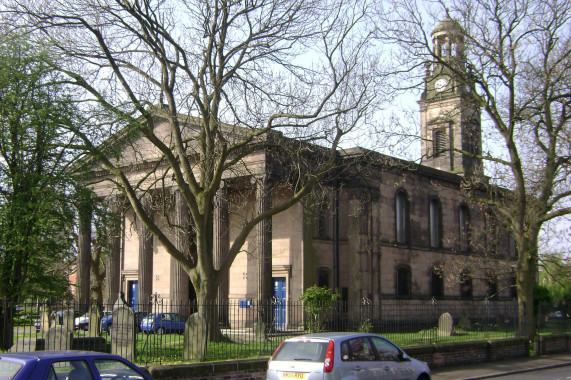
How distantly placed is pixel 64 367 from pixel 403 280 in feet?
111

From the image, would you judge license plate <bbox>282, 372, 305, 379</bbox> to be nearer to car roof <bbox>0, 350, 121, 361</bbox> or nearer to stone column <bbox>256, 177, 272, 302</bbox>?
car roof <bbox>0, 350, 121, 361</bbox>

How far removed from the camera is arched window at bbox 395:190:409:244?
133 feet

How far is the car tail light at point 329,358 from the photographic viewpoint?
37.6 ft

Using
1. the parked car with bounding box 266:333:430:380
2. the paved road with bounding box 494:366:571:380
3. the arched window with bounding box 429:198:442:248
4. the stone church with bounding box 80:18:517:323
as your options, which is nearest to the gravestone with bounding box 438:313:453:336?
the stone church with bounding box 80:18:517:323

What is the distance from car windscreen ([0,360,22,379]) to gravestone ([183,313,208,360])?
25.8 feet

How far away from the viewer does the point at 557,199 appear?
2592 centimetres

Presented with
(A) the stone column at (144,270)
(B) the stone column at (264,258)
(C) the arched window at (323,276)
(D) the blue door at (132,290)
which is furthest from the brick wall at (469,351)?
(D) the blue door at (132,290)

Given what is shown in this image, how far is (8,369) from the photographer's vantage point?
7652 millimetres

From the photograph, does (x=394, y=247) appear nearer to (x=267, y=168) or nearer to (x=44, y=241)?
(x=267, y=168)

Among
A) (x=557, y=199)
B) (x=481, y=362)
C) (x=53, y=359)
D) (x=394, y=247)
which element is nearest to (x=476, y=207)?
(x=394, y=247)

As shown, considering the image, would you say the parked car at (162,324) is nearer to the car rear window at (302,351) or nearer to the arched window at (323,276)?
the car rear window at (302,351)

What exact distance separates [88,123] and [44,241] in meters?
3.79

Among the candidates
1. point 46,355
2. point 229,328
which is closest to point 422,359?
point 229,328

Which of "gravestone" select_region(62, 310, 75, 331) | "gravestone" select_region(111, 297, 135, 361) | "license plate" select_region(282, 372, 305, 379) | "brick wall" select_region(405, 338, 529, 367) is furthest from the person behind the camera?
"brick wall" select_region(405, 338, 529, 367)
